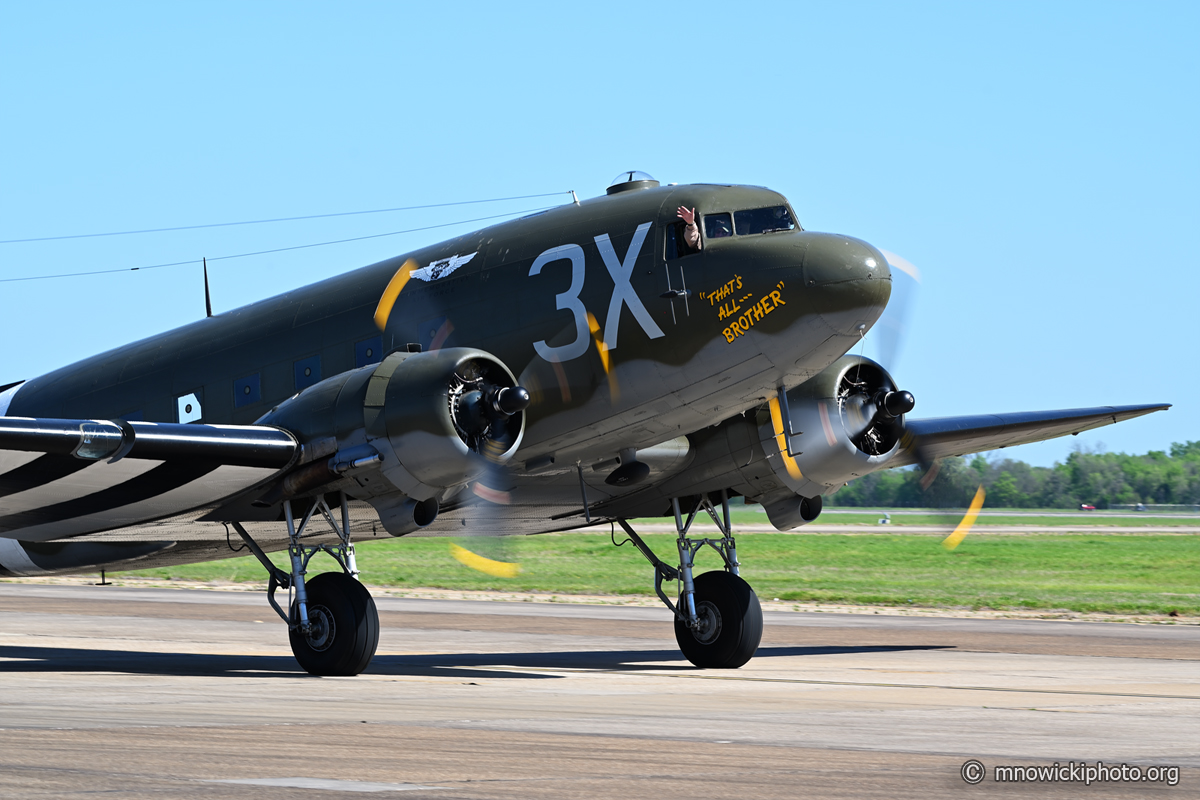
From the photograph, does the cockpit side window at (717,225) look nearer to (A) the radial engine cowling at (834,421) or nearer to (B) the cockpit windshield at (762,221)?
(B) the cockpit windshield at (762,221)

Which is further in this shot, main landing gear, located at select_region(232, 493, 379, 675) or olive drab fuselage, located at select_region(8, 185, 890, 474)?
main landing gear, located at select_region(232, 493, 379, 675)

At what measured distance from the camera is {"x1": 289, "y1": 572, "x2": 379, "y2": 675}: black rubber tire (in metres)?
15.7

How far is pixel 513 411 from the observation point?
48.7ft

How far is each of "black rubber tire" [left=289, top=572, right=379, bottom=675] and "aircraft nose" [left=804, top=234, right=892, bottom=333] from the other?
20.4ft

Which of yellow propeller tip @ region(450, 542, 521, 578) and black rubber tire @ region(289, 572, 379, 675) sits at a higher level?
yellow propeller tip @ region(450, 542, 521, 578)

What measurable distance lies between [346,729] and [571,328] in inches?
265

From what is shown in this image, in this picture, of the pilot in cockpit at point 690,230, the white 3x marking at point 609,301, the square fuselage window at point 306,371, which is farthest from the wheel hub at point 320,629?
the pilot in cockpit at point 690,230

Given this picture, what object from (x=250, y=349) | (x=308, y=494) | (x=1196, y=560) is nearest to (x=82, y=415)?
(x=250, y=349)

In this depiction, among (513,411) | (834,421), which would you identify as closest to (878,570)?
(834,421)

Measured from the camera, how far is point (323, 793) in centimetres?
717

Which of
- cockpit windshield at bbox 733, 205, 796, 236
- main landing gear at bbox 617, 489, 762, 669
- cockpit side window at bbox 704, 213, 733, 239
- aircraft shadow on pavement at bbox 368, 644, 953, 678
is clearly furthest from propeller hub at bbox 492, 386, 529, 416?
main landing gear at bbox 617, 489, 762, 669

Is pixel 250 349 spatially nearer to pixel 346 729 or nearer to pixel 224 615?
pixel 346 729

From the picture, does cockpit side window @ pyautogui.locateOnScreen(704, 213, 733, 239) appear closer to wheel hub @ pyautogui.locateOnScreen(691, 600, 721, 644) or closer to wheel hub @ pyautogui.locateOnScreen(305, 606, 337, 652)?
wheel hub @ pyautogui.locateOnScreen(691, 600, 721, 644)

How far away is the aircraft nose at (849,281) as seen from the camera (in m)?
14.6
